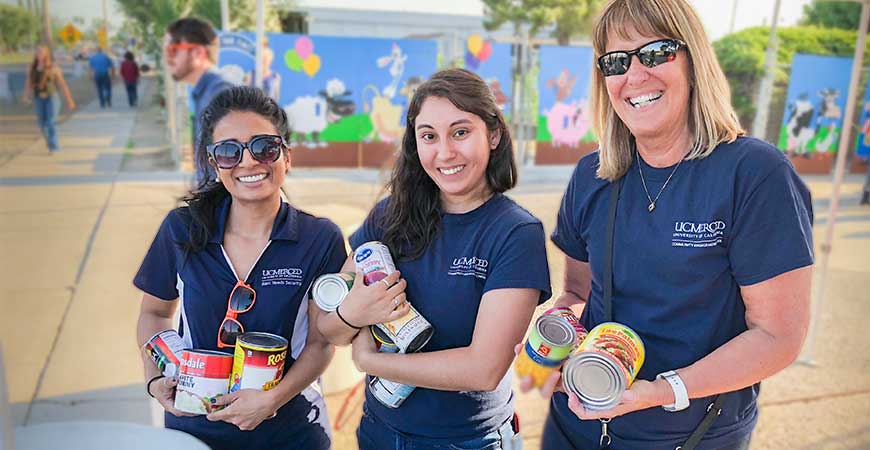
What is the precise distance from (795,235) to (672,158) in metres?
0.31

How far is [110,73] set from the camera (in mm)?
9828

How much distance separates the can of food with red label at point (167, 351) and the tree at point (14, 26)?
2.43 ft

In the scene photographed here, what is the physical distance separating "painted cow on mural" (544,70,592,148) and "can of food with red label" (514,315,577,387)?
9.92 meters

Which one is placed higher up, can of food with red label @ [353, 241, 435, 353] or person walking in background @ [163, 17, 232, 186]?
person walking in background @ [163, 17, 232, 186]

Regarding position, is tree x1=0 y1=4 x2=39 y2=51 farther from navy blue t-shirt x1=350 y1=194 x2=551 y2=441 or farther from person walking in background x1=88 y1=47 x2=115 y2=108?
person walking in background x1=88 y1=47 x2=115 y2=108

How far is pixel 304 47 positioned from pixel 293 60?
268 mm

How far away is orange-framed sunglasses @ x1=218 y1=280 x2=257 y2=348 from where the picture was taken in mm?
1644

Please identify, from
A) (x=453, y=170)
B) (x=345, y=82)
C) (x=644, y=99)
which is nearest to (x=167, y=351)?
(x=453, y=170)

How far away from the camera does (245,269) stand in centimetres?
173

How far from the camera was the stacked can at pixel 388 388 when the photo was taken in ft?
5.04

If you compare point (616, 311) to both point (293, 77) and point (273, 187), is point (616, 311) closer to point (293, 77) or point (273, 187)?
point (273, 187)

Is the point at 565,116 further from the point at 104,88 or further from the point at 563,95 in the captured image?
the point at 104,88

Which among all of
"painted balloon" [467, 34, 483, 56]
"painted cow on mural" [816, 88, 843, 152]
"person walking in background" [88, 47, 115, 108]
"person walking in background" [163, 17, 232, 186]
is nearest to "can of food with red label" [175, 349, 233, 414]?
"person walking in background" [163, 17, 232, 186]

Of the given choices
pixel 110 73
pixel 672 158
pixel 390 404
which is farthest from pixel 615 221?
pixel 110 73
